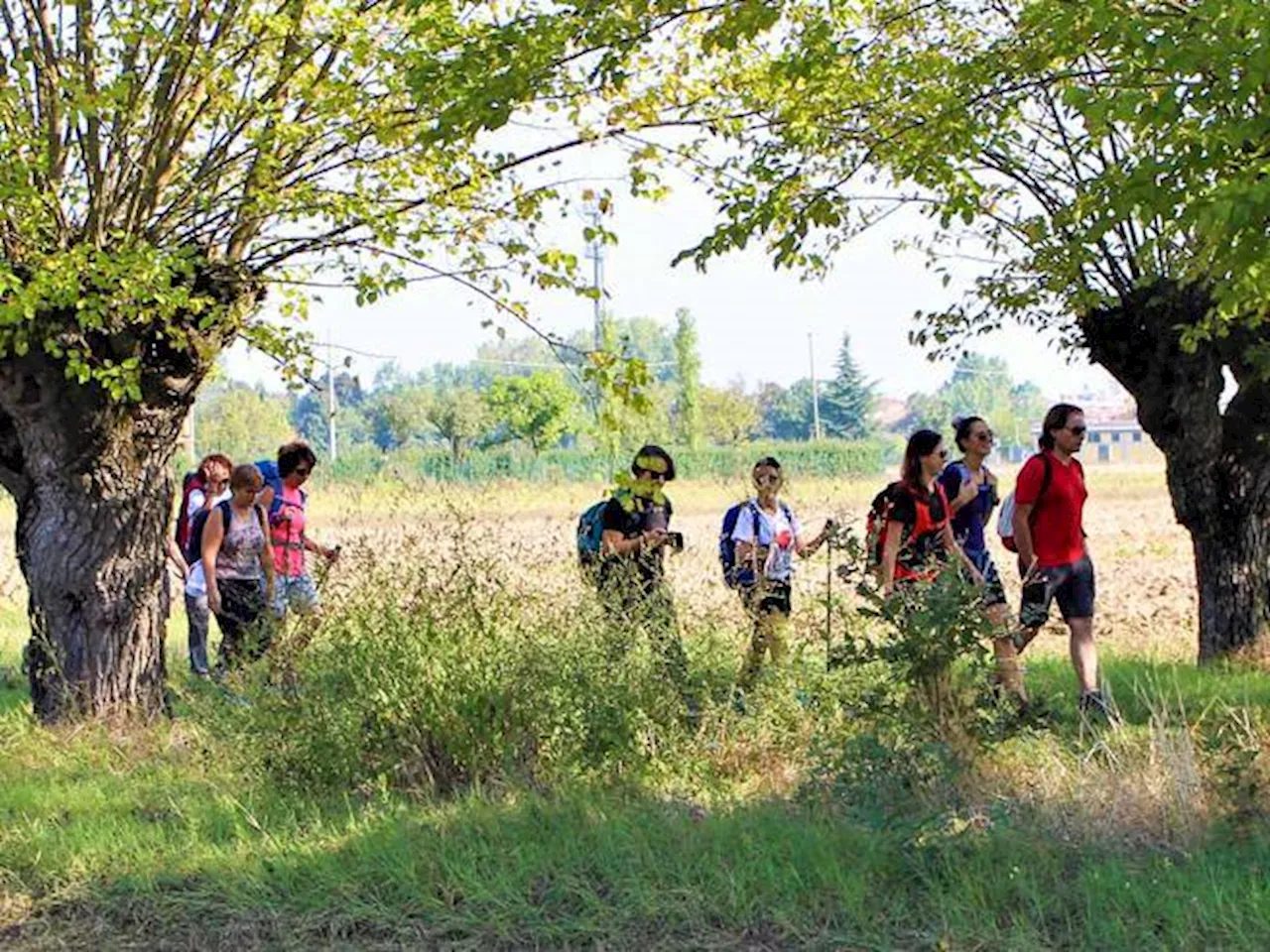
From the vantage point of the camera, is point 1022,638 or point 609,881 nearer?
point 609,881

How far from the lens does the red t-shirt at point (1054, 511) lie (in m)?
9.15

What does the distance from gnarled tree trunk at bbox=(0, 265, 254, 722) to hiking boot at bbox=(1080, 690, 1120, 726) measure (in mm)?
4793

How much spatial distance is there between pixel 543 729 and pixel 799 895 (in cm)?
177

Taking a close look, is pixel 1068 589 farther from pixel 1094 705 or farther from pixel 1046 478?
pixel 1094 705

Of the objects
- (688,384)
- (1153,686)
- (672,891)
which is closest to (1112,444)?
(688,384)

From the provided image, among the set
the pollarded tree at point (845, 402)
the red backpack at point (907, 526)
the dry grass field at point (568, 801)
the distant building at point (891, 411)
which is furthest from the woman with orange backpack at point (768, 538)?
the distant building at point (891, 411)

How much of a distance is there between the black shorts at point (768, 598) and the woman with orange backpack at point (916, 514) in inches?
22.9

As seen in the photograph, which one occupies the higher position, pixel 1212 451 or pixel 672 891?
pixel 1212 451

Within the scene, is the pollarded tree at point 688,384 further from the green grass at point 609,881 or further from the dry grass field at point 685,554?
the green grass at point 609,881

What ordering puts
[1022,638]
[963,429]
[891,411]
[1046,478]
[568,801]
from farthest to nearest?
1. [891,411]
2. [963,429]
3. [1046,478]
4. [1022,638]
5. [568,801]

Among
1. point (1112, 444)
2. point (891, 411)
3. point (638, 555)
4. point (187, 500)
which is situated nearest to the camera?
point (638, 555)

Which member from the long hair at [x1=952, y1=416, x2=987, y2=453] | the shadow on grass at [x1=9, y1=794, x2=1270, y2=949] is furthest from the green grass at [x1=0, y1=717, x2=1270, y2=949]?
the long hair at [x1=952, y1=416, x2=987, y2=453]

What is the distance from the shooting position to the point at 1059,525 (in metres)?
9.19

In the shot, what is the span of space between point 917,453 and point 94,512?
4.38 m
